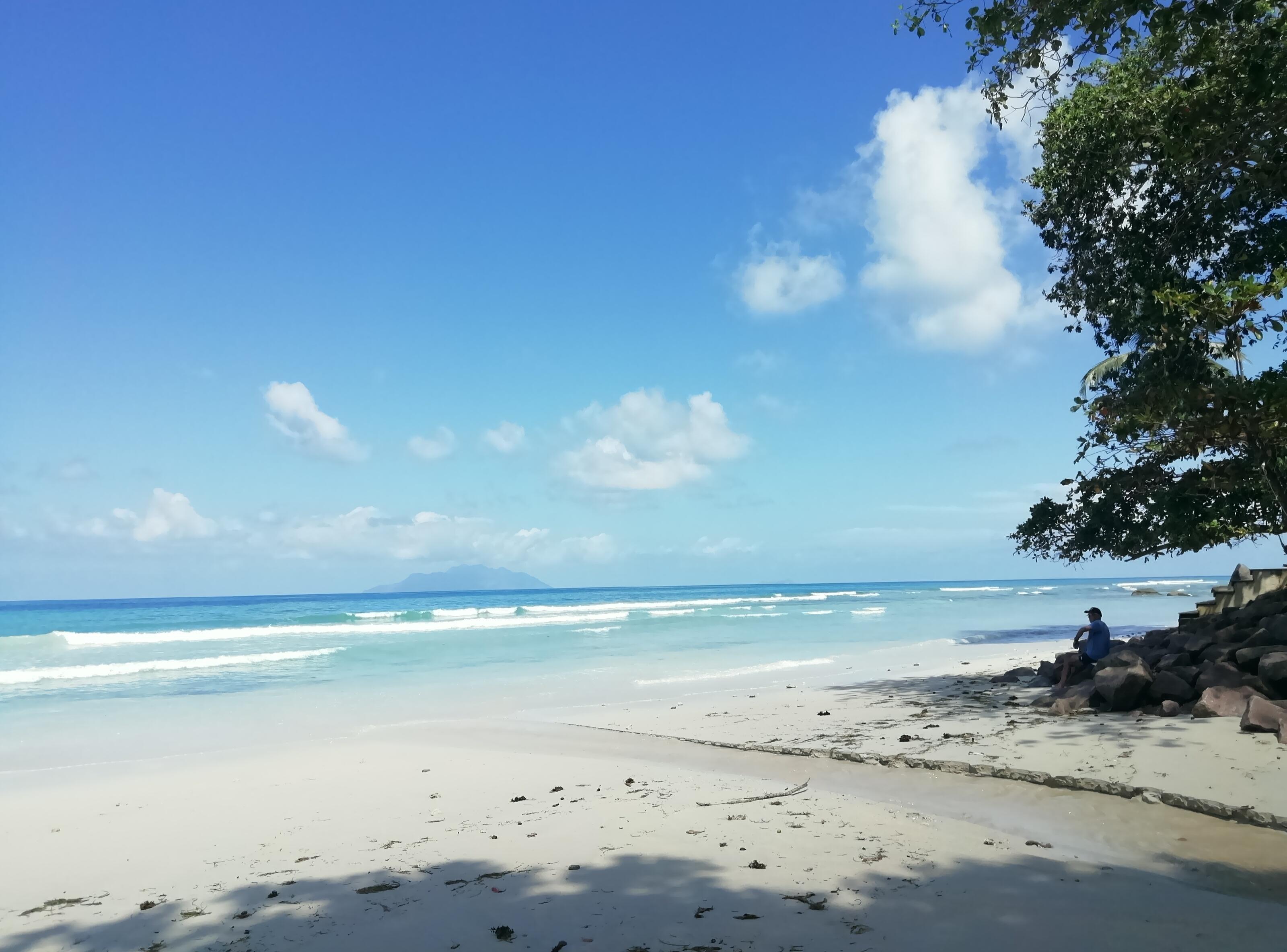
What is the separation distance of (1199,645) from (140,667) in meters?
24.5

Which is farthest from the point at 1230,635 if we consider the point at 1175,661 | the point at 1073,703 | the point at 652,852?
the point at 652,852

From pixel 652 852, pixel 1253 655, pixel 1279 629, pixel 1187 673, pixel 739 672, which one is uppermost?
pixel 1279 629

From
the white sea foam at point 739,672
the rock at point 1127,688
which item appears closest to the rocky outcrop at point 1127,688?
the rock at point 1127,688

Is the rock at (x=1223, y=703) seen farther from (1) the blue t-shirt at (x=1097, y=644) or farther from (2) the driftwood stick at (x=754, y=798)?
(2) the driftwood stick at (x=754, y=798)

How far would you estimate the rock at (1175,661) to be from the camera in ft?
31.5

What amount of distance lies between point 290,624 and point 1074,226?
40.0 metres

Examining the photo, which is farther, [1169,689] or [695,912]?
[1169,689]

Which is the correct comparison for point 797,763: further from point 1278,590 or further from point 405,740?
point 1278,590

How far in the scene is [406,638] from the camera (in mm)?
29453

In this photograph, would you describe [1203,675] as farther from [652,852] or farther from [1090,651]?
[652,852]

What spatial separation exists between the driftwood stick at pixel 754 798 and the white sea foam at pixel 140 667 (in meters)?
18.7

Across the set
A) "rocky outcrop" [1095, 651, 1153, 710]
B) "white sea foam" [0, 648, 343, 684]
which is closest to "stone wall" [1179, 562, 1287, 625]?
"rocky outcrop" [1095, 651, 1153, 710]

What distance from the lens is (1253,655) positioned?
877 cm

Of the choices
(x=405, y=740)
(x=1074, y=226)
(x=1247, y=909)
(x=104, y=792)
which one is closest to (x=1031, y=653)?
(x=1074, y=226)
